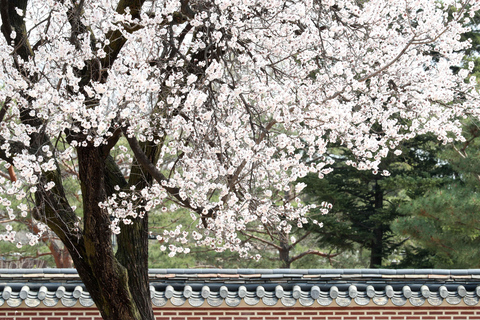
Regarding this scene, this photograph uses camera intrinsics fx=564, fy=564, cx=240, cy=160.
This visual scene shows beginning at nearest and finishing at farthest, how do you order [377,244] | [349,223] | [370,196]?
[377,244]
[349,223]
[370,196]

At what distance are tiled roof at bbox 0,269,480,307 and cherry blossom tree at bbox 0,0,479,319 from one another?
76.2 inches

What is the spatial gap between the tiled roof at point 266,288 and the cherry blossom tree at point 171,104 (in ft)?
6.35

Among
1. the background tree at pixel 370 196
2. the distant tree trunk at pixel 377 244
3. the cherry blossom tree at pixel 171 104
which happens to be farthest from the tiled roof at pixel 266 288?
the distant tree trunk at pixel 377 244

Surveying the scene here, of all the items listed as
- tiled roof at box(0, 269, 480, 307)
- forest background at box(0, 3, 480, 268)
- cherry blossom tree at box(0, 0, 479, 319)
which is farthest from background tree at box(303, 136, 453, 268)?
cherry blossom tree at box(0, 0, 479, 319)

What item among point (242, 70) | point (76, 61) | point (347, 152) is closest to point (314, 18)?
point (242, 70)

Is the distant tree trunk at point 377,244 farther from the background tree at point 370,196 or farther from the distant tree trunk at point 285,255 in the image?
the distant tree trunk at point 285,255

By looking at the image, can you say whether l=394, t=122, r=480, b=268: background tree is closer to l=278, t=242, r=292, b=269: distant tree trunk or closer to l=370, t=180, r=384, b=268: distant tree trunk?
l=370, t=180, r=384, b=268: distant tree trunk

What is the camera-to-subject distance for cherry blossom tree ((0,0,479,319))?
370 cm

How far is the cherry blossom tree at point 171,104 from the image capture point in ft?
12.1

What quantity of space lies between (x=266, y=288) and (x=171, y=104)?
10.1ft

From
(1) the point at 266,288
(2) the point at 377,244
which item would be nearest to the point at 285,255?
(2) the point at 377,244

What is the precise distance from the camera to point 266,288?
6461 millimetres

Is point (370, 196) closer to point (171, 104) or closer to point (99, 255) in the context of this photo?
point (171, 104)

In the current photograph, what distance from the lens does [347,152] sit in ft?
50.3
